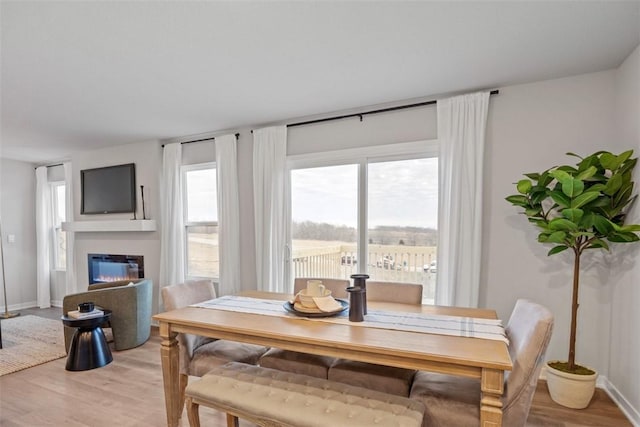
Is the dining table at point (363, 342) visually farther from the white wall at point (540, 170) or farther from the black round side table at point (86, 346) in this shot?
the black round side table at point (86, 346)

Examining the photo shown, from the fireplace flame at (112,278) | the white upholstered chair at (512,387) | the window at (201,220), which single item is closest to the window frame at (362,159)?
the window at (201,220)

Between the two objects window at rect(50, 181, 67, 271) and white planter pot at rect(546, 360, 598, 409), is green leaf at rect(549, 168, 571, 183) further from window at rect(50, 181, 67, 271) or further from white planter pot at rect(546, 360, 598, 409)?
window at rect(50, 181, 67, 271)

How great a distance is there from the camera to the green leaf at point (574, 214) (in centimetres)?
216

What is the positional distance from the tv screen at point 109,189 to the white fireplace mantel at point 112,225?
0.22 metres

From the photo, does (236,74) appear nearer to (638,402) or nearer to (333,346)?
(333,346)

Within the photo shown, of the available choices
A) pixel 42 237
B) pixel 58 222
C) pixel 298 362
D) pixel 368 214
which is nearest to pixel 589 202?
pixel 368 214

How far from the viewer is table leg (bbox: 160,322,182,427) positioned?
81.7 inches

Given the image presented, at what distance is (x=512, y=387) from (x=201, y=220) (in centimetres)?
378

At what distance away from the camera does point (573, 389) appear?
233 centimetres

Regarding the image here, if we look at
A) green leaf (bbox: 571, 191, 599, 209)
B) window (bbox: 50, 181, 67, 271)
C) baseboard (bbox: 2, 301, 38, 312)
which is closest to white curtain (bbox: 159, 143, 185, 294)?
window (bbox: 50, 181, 67, 271)

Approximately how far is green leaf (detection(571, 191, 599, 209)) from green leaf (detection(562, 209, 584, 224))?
34mm

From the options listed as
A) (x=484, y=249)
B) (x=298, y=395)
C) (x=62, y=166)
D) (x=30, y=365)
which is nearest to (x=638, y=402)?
(x=484, y=249)

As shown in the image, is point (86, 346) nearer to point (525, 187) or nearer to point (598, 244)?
point (525, 187)

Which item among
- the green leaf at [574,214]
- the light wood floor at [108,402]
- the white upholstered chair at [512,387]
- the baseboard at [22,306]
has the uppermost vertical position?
the green leaf at [574,214]
